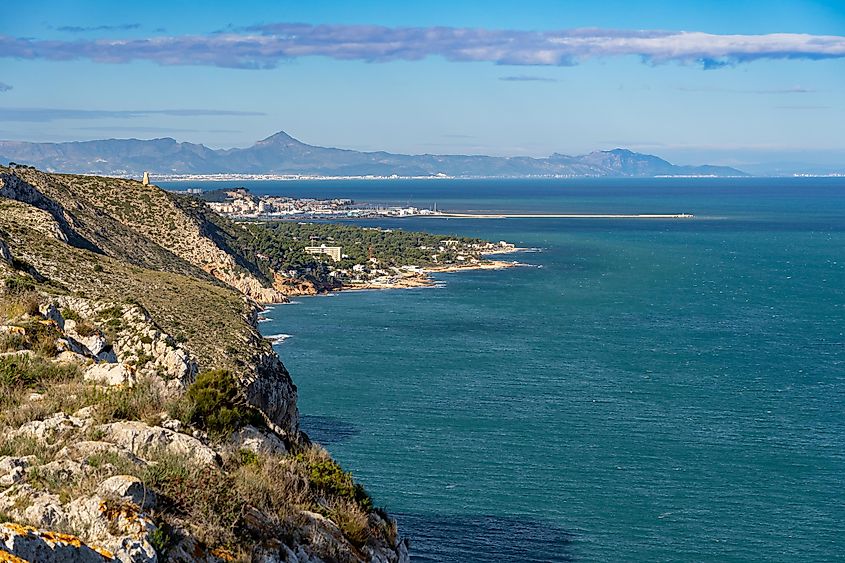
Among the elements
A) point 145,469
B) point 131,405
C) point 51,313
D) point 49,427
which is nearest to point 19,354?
point 131,405

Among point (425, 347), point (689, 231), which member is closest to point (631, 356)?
point (425, 347)

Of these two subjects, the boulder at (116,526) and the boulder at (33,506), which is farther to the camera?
the boulder at (33,506)

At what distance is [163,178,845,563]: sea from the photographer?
3288 centimetres

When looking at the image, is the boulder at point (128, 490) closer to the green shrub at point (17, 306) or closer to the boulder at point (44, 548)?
the boulder at point (44, 548)

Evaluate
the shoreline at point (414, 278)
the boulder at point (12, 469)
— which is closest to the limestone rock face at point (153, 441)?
the boulder at point (12, 469)

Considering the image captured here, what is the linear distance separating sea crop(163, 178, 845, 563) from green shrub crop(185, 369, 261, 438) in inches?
675

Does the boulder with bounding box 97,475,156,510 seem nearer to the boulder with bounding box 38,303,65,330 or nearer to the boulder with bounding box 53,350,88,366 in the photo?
the boulder with bounding box 53,350,88,366

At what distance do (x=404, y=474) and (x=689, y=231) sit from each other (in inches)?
5632

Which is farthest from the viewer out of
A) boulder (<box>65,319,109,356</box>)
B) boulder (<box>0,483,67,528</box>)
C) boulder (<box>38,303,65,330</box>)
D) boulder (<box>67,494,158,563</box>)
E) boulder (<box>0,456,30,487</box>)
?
boulder (<box>65,319,109,356</box>)

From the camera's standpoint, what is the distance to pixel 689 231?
173 m

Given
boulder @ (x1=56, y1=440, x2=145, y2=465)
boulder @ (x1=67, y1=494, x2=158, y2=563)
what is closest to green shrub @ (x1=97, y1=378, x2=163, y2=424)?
boulder @ (x1=56, y1=440, x2=145, y2=465)

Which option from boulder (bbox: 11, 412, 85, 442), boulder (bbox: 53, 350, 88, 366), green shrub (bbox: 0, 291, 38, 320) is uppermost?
green shrub (bbox: 0, 291, 38, 320)

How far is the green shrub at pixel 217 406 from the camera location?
12.9m

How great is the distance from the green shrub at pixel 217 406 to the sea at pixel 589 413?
17.2 metres
